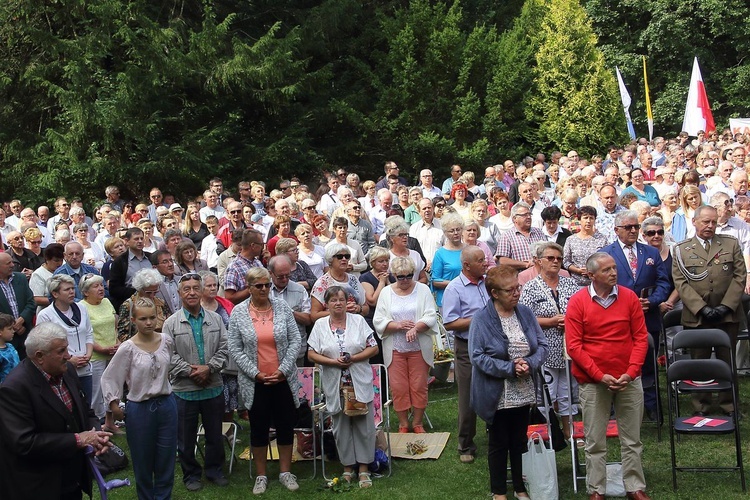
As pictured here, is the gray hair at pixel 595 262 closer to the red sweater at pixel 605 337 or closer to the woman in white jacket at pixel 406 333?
the red sweater at pixel 605 337

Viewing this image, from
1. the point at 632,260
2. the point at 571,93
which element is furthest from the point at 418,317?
the point at 571,93

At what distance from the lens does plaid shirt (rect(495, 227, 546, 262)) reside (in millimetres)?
9766

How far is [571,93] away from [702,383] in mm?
15699

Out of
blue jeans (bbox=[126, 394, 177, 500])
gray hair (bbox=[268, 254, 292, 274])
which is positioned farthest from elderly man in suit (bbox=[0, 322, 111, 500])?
gray hair (bbox=[268, 254, 292, 274])

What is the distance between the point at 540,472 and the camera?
22.4 feet

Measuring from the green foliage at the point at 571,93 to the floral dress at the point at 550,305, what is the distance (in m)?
15.0

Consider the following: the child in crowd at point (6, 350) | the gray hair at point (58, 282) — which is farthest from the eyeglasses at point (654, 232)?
the child in crowd at point (6, 350)

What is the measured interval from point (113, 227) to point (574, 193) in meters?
5.96

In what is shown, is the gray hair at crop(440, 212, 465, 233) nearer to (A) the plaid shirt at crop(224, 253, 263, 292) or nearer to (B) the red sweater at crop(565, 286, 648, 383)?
(A) the plaid shirt at crop(224, 253, 263, 292)

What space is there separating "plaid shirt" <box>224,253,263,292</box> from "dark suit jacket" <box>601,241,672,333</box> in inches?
135

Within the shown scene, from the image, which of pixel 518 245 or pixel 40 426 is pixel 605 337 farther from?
pixel 40 426

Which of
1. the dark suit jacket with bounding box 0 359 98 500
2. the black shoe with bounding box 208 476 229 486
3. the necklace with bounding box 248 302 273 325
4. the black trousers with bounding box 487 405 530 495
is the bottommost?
the black shoe with bounding box 208 476 229 486

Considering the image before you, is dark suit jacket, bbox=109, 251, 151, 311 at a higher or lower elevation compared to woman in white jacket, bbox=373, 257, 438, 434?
higher

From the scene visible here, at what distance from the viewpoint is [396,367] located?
8.45 m
